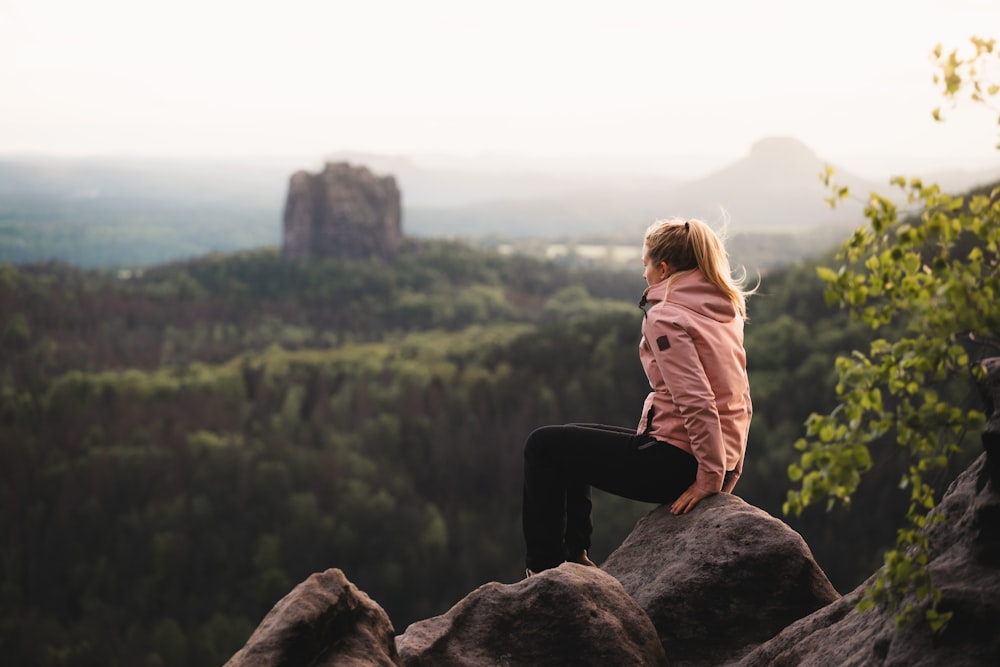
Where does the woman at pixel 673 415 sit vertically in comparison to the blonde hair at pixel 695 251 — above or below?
below

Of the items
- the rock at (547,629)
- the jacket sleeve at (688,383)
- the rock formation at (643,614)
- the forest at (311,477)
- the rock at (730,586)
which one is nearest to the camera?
the rock formation at (643,614)

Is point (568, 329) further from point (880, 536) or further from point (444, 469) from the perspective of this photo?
point (880, 536)

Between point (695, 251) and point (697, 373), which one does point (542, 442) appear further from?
point (695, 251)

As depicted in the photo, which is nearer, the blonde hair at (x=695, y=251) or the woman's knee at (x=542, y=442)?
the blonde hair at (x=695, y=251)

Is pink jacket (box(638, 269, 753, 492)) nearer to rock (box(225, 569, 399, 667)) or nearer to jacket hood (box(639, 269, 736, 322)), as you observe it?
jacket hood (box(639, 269, 736, 322))

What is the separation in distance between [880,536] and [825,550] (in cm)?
370

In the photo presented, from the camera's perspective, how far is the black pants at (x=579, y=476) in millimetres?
7453

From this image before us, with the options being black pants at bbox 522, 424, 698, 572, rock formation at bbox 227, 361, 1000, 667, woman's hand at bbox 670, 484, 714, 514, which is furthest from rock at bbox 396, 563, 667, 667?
woman's hand at bbox 670, 484, 714, 514

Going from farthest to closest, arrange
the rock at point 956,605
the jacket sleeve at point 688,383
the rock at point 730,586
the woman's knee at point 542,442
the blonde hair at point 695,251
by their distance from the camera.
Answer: the woman's knee at point 542,442
the rock at point 730,586
the blonde hair at point 695,251
the jacket sleeve at point 688,383
the rock at point 956,605

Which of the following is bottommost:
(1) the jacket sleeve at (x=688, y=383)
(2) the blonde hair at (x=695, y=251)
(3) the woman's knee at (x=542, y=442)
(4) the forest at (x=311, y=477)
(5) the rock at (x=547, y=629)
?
(4) the forest at (x=311, y=477)

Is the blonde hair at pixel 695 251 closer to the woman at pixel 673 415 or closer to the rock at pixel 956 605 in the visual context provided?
the woman at pixel 673 415

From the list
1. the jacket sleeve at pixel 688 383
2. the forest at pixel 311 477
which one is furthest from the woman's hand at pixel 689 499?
the forest at pixel 311 477

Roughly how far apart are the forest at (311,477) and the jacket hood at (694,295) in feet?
173

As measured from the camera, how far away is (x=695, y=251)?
7.46 meters
